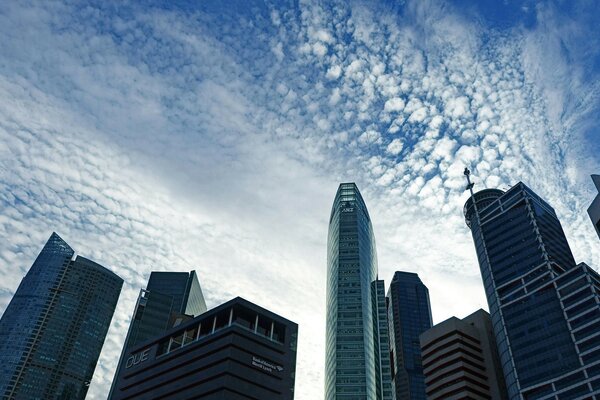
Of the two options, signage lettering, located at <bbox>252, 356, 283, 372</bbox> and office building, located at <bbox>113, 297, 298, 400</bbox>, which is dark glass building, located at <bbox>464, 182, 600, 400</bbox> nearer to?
office building, located at <bbox>113, 297, 298, 400</bbox>

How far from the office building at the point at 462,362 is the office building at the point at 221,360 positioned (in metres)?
71.1

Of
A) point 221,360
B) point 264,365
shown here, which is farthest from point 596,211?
point 221,360

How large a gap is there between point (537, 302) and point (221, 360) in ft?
367

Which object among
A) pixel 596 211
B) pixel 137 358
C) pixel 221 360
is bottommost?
pixel 221 360

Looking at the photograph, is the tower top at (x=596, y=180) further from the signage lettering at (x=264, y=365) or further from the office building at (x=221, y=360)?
the signage lettering at (x=264, y=365)

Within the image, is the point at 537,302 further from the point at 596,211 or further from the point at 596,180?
the point at 596,180

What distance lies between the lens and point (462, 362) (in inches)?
6471

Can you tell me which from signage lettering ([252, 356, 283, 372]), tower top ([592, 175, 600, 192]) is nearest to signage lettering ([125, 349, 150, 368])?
signage lettering ([252, 356, 283, 372])

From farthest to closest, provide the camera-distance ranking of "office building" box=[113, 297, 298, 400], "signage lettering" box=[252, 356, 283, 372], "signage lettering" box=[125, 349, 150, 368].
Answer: "signage lettering" box=[125, 349, 150, 368], "signage lettering" box=[252, 356, 283, 372], "office building" box=[113, 297, 298, 400]

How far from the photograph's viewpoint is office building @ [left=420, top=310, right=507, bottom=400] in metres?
161

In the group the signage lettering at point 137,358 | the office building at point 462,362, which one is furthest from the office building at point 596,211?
the signage lettering at point 137,358

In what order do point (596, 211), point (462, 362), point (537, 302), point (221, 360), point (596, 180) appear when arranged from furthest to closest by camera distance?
point (462, 362) → point (537, 302) → point (596, 180) → point (596, 211) → point (221, 360)

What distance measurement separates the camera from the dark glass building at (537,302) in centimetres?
14162

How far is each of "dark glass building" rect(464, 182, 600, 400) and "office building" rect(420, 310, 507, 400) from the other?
777 centimetres
